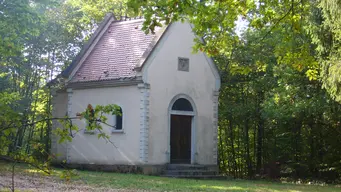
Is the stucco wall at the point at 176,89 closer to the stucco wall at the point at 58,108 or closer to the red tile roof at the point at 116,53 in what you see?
the red tile roof at the point at 116,53

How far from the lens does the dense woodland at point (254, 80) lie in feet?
63.1

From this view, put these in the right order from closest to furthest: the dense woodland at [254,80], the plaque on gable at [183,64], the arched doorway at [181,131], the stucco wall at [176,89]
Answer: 1. the dense woodland at [254,80]
2. the stucco wall at [176,89]
3. the arched doorway at [181,131]
4. the plaque on gable at [183,64]

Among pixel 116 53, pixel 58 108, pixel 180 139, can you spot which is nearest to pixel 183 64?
pixel 116 53

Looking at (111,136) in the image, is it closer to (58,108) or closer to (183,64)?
(183,64)

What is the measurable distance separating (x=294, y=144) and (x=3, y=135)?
81.8ft

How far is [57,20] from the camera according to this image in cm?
3266

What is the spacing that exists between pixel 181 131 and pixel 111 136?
3367mm

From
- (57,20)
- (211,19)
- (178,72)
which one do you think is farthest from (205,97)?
(211,19)

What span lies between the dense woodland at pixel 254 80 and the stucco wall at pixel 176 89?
83.2 inches

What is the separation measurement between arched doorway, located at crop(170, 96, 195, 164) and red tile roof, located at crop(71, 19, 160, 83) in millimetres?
2753

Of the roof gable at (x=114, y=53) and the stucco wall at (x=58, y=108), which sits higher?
the roof gable at (x=114, y=53)

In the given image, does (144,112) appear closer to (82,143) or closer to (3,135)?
(82,143)

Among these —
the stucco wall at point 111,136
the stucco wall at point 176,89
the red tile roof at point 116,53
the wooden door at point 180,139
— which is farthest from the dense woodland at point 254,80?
the wooden door at point 180,139

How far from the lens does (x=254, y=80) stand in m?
28.8
